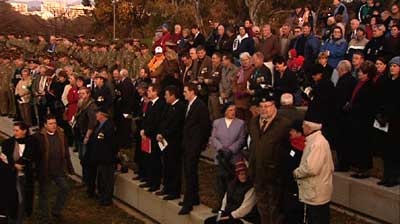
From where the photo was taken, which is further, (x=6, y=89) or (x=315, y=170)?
(x=6, y=89)

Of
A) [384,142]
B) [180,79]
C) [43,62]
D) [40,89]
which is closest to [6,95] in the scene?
[43,62]

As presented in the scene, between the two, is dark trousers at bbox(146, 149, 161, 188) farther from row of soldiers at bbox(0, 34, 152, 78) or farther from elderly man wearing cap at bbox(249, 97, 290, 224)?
row of soldiers at bbox(0, 34, 152, 78)

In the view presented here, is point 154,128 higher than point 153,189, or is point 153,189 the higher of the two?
point 154,128

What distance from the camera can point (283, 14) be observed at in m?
30.1

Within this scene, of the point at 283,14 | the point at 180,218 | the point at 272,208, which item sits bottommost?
the point at 180,218

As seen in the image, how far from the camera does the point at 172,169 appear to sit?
9758 millimetres

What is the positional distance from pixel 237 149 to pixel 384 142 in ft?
6.16

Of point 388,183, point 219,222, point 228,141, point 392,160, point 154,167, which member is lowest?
point 219,222

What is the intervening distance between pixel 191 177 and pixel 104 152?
266 centimetres

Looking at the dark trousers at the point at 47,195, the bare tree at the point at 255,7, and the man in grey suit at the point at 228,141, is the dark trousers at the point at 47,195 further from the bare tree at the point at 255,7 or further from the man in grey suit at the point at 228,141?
the bare tree at the point at 255,7

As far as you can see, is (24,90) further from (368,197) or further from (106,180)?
(368,197)

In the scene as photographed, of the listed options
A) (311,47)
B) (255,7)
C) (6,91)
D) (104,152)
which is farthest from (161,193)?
(255,7)

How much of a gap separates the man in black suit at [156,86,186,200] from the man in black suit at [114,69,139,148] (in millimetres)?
→ 3450

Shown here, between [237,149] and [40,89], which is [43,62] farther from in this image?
[237,149]
